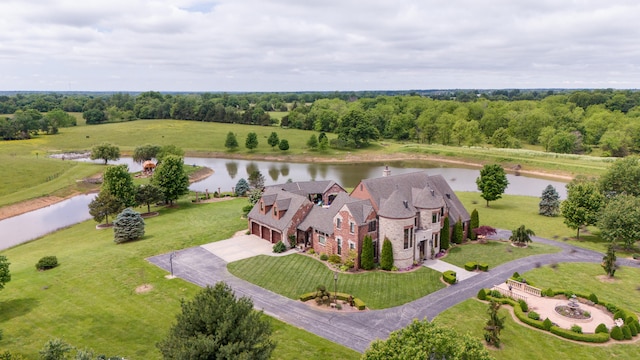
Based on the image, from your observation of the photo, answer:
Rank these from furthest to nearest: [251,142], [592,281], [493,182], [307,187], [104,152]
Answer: [251,142] < [104,152] < [493,182] < [307,187] < [592,281]

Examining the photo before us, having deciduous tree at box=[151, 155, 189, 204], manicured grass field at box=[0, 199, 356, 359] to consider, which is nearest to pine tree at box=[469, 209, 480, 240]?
manicured grass field at box=[0, 199, 356, 359]

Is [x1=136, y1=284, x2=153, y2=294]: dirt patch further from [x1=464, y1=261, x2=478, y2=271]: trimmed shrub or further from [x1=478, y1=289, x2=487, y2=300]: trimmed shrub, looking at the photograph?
[x1=464, y1=261, x2=478, y2=271]: trimmed shrub

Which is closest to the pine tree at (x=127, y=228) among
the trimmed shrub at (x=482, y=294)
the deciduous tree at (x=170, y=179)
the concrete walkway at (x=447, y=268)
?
the deciduous tree at (x=170, y=179)

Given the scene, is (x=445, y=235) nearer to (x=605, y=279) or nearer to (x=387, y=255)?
(x=387, y=255)

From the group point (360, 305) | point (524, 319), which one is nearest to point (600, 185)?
point (524, 319)

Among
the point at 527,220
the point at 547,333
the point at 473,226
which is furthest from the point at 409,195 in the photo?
the point at 527,220

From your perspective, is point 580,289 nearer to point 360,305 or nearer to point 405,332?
point 360,305
